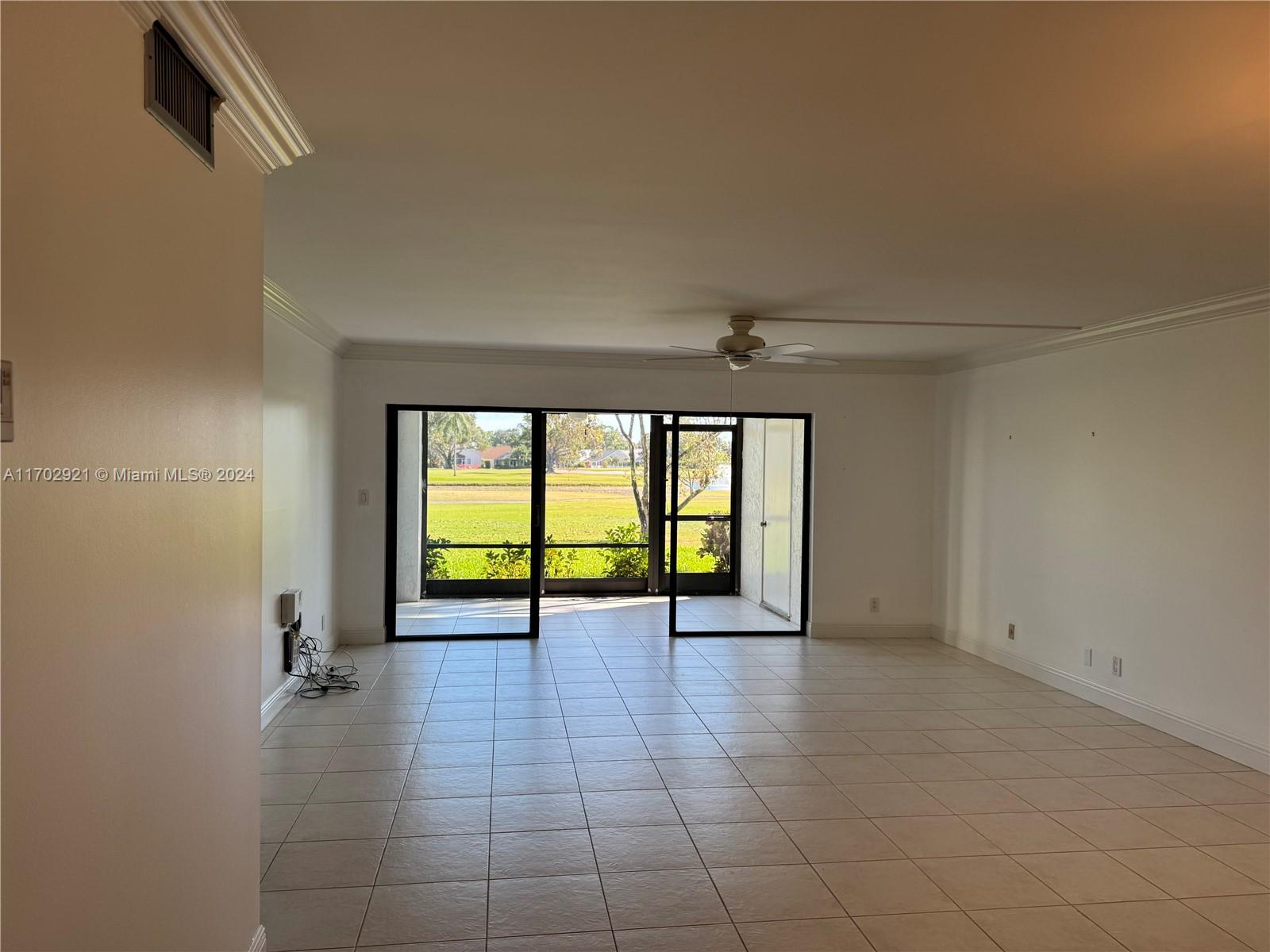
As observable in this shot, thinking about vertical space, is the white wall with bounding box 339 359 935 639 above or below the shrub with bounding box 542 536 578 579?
above

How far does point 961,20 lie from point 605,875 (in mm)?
2865

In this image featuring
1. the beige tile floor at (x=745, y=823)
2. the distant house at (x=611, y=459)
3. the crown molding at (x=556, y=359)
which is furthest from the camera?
the distant house at (x=611, y=459)

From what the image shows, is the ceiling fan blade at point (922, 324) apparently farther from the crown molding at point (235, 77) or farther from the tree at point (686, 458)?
the crown molding at point (235, 77)

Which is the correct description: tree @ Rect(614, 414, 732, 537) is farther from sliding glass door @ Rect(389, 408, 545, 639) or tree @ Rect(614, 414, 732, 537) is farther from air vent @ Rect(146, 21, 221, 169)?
air vent @ Rect(146, 21, 221, 169)

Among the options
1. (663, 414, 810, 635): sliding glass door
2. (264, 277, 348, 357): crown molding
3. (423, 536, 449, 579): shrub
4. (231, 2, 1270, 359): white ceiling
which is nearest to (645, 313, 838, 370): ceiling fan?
(231, 2, 1270, 359): white ceiling

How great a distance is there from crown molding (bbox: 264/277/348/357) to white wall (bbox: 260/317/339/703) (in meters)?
0.05

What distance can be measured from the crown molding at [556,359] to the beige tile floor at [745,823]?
271 centimetres

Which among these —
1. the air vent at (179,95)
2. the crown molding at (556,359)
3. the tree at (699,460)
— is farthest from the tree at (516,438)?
the air vent at (179,95)

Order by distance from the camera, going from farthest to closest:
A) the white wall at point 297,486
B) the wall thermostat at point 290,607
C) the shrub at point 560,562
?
the shrub at point 560,562 < the wall thermostat at point 290,607 < the white wall at point 297,486

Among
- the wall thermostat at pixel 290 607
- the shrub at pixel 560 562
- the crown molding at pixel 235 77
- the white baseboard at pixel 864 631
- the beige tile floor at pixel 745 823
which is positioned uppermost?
the crown molding at pixel 235 77

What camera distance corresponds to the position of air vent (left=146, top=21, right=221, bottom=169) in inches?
64.7

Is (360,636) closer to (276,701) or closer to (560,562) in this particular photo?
(276,701)

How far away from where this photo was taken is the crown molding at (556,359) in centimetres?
687

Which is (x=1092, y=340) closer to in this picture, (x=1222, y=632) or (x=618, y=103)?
(x=1222, y=632)
